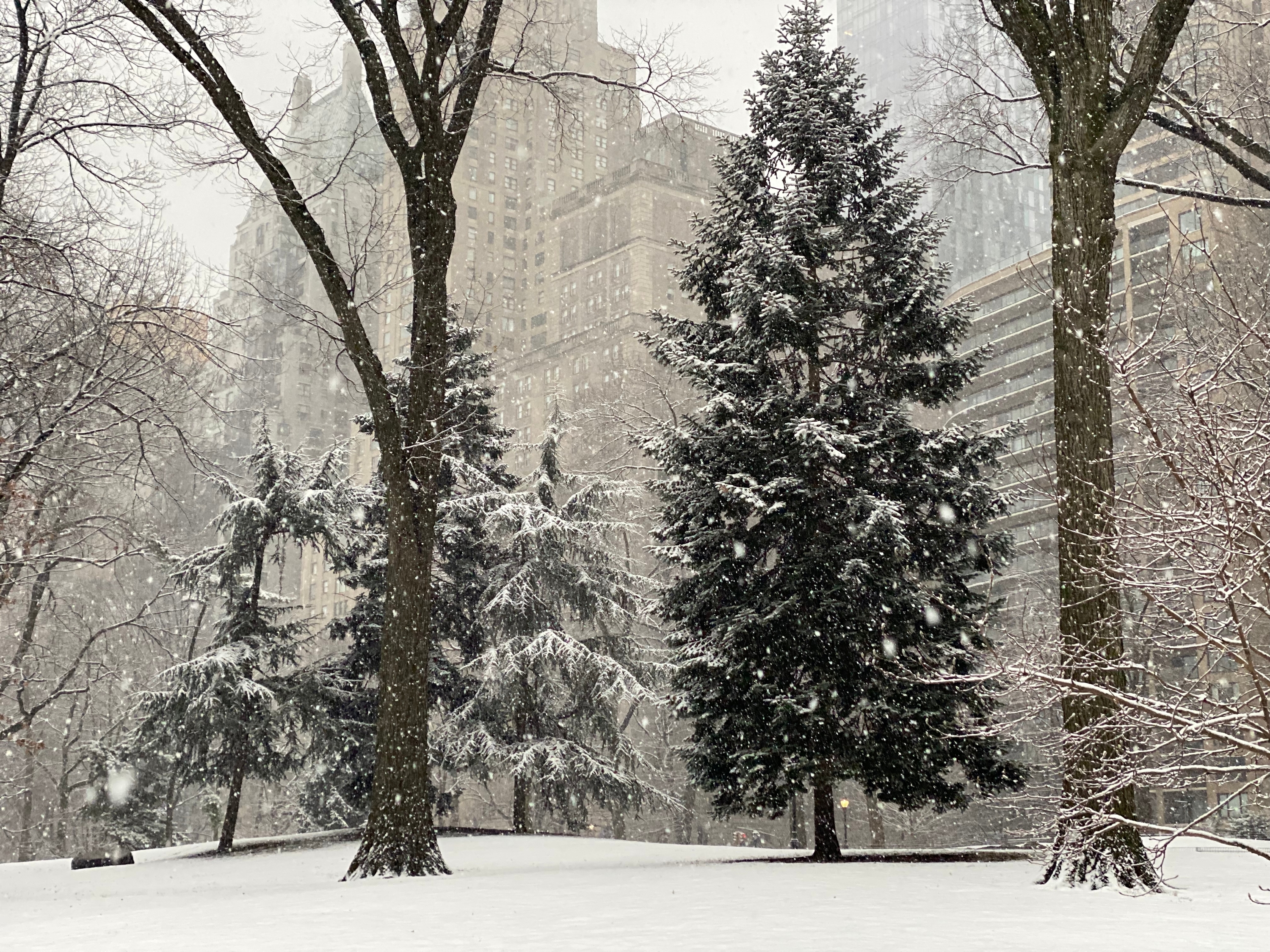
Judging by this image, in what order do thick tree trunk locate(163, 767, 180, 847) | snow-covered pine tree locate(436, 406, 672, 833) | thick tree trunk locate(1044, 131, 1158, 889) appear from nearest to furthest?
thick tree trunk locate(1044, 131, 1158, 889)
snow-covered pine tree locate(436, 406, 672, 833)
thick tree trunk locate(163, 767, 180, 847)


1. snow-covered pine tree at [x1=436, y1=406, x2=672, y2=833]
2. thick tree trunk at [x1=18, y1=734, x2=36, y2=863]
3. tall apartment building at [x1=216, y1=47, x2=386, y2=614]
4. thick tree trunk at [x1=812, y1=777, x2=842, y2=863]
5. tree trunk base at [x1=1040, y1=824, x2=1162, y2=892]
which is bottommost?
thick tree trunk at [x1=18, y1=734, x2=36, y2=863]

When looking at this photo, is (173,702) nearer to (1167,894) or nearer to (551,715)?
(551,715)

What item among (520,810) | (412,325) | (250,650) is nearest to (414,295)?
(412,325)

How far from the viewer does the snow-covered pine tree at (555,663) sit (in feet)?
73.4

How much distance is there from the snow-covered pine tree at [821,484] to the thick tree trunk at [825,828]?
4cm

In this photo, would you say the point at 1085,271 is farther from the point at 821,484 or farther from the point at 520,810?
the point at 520,810

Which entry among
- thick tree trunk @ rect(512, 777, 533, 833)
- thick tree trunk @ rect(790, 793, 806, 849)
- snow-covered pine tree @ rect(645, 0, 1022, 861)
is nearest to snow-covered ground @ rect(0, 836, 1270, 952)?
snow-covered pine tree @ rect(645, 0, 1022, 861)

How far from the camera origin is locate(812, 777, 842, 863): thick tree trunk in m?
14.4

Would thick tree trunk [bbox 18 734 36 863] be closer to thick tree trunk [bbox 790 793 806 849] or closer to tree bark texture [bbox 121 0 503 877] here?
thick tree trunk [bbox 790 793 806 849]

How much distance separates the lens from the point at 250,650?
21.5 m

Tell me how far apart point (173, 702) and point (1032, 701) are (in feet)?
60.3

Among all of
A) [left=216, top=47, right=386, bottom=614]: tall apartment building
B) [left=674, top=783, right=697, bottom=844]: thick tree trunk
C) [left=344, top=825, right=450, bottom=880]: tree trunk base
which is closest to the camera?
[left=344, top=825, right=450, bottom=880]: tree trunk base

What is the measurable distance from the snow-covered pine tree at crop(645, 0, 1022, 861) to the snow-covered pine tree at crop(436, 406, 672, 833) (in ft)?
21.7

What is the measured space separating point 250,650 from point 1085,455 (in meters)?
16.9
